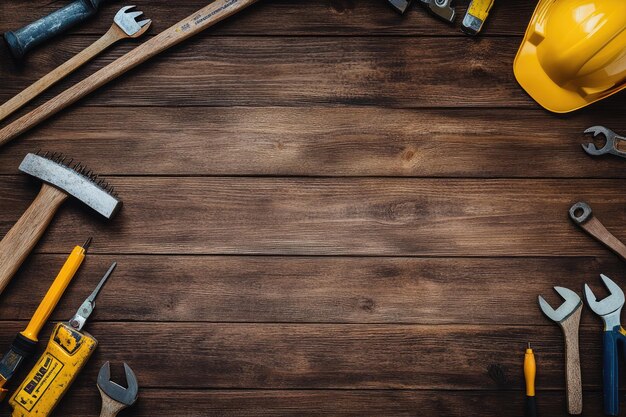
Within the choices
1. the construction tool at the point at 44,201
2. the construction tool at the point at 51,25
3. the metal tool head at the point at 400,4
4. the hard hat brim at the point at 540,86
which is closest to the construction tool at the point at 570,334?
the hard hat brim at the point at 540,86

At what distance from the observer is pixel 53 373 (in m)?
1.38

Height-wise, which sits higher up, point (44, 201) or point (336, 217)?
point (44, 201)

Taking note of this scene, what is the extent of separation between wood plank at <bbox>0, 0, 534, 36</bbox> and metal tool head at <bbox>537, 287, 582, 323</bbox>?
2.49 feet

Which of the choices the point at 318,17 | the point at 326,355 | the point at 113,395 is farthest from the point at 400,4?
the point at 113,395

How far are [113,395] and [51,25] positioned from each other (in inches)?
40.1

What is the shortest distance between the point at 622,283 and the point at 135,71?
1.49 metres

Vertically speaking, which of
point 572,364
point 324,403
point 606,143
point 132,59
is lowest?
point 572,364

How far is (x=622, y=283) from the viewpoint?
1.53 meters

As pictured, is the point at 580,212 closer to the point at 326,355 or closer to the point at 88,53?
the point at 326,355

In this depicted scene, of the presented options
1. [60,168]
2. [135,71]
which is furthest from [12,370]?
[135,71]

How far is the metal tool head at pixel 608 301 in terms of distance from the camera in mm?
1490

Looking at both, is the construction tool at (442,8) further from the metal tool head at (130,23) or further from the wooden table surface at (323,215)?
the metal tool head at (130,23)

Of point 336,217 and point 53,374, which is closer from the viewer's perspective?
point 53,374

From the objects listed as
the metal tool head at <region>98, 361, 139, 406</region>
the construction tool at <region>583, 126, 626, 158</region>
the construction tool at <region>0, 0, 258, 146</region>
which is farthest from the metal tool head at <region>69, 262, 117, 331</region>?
the construction tool at <region>583, 126, 626, 158</region>
